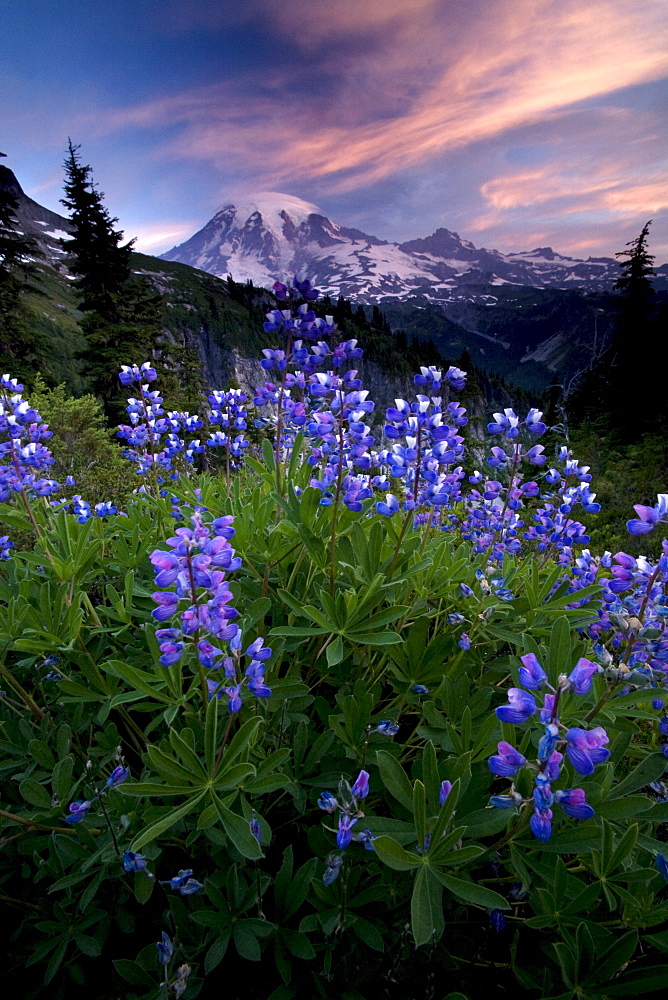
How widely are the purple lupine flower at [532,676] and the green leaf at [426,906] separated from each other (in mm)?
724

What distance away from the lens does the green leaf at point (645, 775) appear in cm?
172

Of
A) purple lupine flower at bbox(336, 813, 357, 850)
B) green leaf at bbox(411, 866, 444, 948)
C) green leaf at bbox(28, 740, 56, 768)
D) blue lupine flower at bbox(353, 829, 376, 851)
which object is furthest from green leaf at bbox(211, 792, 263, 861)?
→ green leaf at bbox(28, 740, 56, 768)

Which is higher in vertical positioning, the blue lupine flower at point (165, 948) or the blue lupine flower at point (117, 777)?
the blue lupine flower at point (117, 777)

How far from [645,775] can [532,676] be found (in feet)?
2.53

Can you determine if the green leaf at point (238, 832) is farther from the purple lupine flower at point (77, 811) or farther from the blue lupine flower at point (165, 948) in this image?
the purple lupine flower at point (77, 811)

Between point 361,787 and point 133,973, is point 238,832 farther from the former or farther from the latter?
point 133,973

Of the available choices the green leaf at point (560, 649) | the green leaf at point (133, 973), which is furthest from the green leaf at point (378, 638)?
the green leaf at point (133, 973)

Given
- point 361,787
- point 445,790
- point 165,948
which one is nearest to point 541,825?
point 445,790

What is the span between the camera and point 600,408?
100 ft

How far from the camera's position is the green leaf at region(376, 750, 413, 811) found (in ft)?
5.57

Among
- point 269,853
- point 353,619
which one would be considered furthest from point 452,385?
point 269,853

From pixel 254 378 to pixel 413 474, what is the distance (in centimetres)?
10010

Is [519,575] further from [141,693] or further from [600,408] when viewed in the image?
[600,408]

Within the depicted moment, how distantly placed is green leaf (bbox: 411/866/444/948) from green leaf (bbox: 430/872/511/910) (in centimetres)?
4
